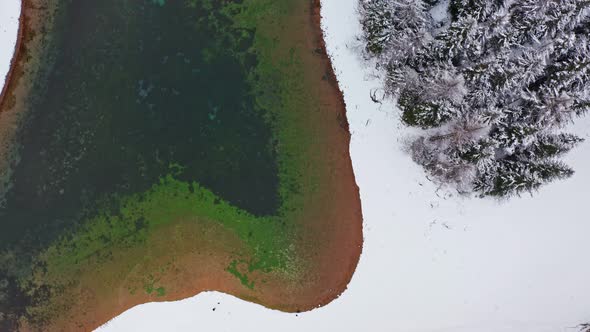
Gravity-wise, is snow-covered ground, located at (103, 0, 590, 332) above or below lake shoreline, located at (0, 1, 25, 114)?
below

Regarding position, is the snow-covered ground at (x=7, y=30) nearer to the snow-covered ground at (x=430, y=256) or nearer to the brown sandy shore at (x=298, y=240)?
the brown sandy shore at (x=298, y=240)

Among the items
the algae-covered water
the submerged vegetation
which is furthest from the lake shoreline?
the submerged vegetation

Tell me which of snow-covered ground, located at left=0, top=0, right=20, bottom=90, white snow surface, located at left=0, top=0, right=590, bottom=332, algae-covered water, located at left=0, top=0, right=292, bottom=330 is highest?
snow-covered ground, located at left=0, top=0, right=20, bottom=90

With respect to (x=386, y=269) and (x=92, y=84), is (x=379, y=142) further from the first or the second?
(x=92, y=84)

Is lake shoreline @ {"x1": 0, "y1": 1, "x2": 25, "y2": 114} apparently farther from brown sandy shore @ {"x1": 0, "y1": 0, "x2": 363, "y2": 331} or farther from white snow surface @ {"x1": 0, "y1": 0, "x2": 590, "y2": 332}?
white snow surface @ {"x1": 0, "y1": 0, "x2": 590, "y2": 332}

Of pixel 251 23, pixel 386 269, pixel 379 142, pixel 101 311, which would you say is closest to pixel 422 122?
pixel 379 142
